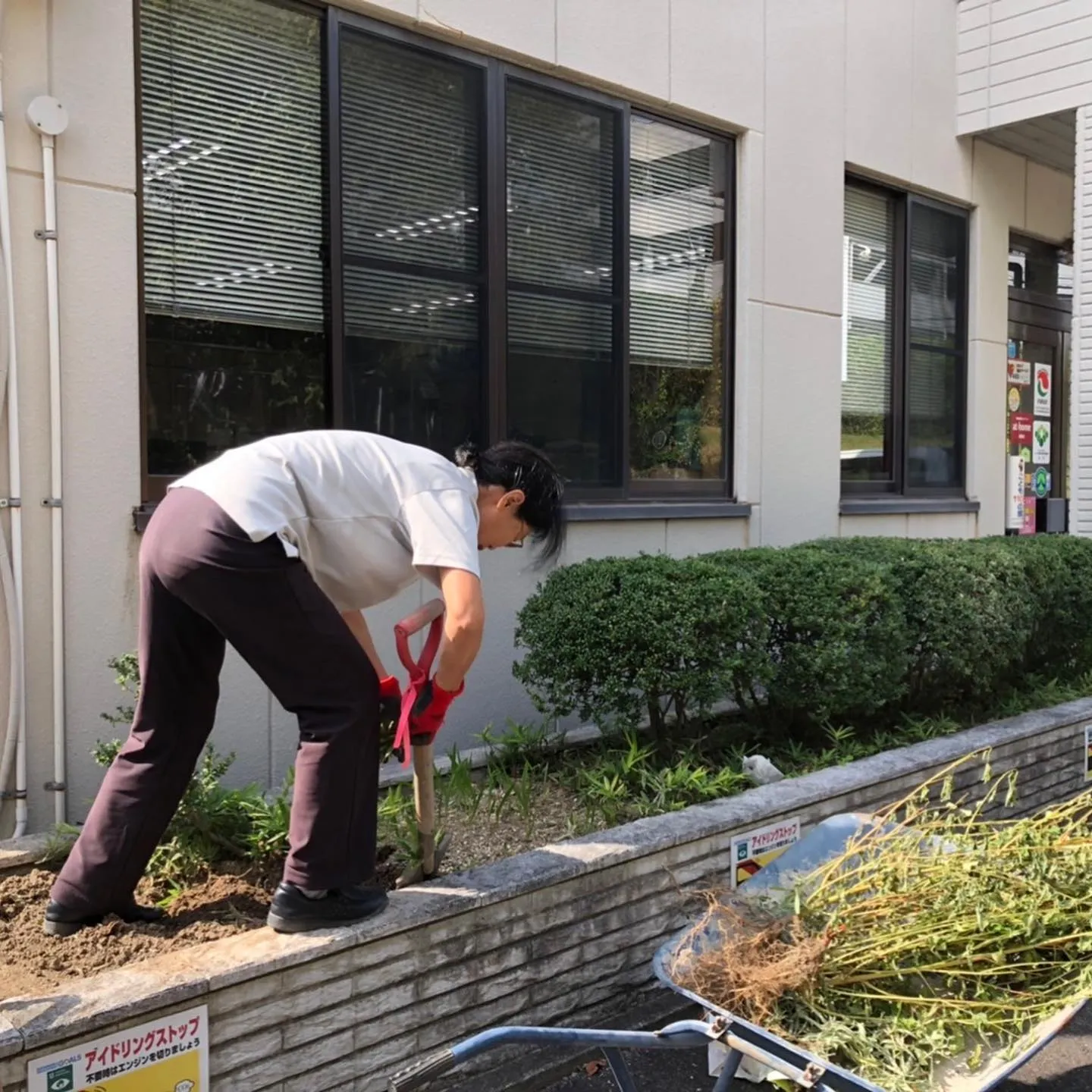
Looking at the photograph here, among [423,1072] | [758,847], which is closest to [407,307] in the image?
[758,847]

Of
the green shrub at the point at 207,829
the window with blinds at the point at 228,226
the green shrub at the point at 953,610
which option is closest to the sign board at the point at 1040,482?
the green shrub at the point at 953,610

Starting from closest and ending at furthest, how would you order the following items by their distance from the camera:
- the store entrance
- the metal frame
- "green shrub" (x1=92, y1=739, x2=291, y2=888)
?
the metal frame
"green shrub" (x1=92, y1=739, x2=291, y2=888)
the store entrance

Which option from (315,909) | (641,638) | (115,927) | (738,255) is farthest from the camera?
(738,255)

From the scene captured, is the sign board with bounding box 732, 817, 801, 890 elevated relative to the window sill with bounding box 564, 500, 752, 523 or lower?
lower

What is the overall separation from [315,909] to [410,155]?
351 centimetres

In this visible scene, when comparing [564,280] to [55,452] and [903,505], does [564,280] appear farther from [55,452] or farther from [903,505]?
[903,505]

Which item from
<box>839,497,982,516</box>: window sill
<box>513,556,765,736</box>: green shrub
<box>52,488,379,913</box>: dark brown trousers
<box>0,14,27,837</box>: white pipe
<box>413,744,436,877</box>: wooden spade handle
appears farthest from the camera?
<box>839,497,982,516</box>: window sill

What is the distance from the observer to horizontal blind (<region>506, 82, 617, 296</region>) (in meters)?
5.37

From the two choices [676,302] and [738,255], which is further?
[738,255]

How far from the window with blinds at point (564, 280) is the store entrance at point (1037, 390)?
4.37 metres

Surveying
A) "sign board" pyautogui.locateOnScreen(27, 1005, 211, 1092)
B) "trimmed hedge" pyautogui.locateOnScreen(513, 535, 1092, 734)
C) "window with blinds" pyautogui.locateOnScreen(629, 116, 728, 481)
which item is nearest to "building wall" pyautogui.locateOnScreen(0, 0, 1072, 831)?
"window with blinds" pyautogui.locateOnScreen(629, 116, 728, 481)

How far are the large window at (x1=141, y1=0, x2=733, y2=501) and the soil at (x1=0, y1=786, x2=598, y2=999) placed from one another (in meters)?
1.67

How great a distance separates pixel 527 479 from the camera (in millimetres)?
2971

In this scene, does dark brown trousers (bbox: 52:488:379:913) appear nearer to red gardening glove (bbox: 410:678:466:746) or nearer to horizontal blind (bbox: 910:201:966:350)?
red gardening glove (bbox: 410:678:466:746)
